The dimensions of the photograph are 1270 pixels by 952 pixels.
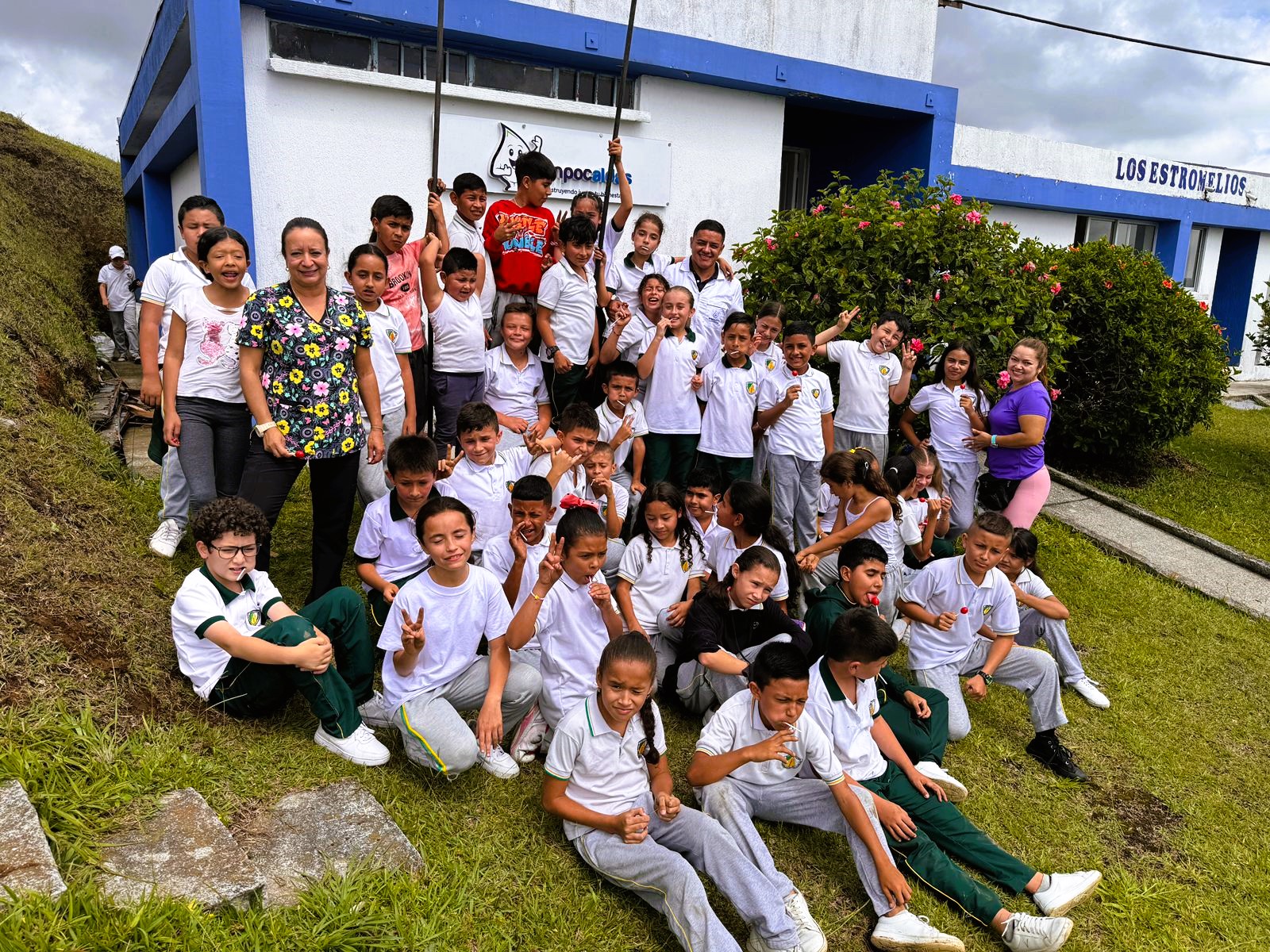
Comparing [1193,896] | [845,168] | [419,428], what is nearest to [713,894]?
[1193,896]

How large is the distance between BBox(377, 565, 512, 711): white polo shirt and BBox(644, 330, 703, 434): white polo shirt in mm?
2115

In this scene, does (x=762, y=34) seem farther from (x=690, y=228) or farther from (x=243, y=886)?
(x=243, y=886)

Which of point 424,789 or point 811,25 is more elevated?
point 811,25

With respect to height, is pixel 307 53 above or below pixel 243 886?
above

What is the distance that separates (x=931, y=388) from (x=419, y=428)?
3391 millimetres

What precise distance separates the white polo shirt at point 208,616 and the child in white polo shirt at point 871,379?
12.8 ft

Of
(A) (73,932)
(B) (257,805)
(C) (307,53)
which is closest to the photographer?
(A) (73,932)

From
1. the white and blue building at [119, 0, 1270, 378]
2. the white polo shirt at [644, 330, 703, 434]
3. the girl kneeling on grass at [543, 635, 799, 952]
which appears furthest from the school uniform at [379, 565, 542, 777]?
the white and blue building at [119, 0, 1270, 378]

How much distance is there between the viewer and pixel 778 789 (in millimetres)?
3357

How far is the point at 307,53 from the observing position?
725 cm

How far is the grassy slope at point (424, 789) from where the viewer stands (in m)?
2.41

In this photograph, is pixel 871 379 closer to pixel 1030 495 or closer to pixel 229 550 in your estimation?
pixel 1030 495

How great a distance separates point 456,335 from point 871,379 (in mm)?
2733

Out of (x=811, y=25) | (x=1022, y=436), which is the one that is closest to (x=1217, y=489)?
(x=1022, y=436)
